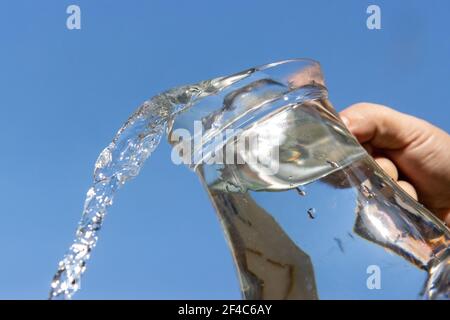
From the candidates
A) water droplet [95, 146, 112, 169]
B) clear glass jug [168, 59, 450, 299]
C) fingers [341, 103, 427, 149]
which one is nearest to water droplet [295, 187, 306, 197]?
clear glass jug [168, 59, 450, 299]

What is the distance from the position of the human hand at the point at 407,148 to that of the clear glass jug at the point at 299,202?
53 centimetres

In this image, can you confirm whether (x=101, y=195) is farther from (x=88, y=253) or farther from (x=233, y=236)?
(x=233, y=236)

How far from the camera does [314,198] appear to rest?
595 mm

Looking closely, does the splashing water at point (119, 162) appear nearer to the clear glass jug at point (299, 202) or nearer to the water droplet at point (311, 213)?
the clear glass jug at point (299, 202)

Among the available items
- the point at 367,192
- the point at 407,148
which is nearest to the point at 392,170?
the point at 407,148

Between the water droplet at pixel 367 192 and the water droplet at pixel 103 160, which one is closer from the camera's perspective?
the water droplet at pixel 367 192

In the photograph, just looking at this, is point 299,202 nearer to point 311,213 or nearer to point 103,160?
point 311,213

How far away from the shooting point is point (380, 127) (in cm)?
118

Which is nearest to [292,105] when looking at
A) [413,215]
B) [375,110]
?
[413,215]

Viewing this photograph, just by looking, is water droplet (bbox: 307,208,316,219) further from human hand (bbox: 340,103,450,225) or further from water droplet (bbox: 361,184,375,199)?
human hand (bbox: 340,103,450,225)

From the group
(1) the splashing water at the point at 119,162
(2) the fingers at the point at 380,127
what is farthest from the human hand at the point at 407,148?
(1) the splashing water at the point at 119,162

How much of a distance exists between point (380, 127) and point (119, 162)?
0.58 metres

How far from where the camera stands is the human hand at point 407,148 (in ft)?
3.86
